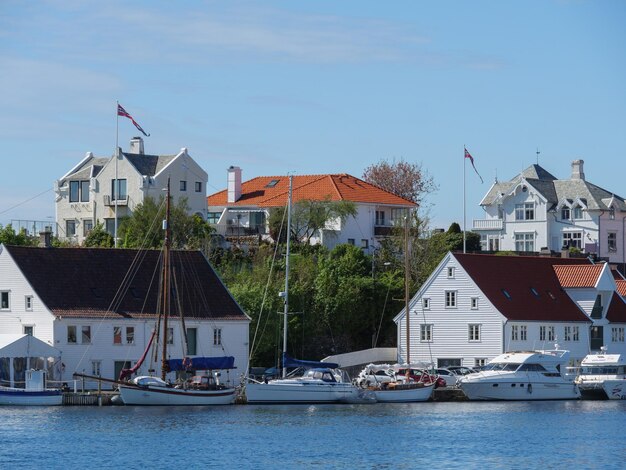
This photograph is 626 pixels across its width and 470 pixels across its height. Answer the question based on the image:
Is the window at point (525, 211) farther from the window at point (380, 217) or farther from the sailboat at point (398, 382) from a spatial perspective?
the sailboat at point (398, 382)

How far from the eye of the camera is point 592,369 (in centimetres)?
9044

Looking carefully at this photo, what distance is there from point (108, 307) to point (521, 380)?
76.5ft

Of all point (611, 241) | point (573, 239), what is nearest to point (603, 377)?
point (573, 239)

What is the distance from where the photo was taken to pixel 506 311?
308 ft

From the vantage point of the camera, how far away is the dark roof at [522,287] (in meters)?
95.1

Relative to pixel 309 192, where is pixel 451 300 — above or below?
below

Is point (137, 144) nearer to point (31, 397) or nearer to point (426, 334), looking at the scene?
point (426, 334)

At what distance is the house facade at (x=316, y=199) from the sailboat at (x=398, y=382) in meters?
33.5

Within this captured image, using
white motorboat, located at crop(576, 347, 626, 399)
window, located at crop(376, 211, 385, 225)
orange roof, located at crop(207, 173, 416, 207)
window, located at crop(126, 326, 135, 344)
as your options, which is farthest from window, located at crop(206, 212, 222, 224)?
white motorboat, located at crop(576, 347, 626, 399)

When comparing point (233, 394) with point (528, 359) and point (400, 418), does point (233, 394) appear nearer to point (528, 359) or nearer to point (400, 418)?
point (400, 418)

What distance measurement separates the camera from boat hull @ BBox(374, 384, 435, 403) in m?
83.7

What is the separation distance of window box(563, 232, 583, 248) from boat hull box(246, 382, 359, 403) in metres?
54.8

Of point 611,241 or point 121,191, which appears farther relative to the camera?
point 611,241

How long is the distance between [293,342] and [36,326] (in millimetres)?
18508
